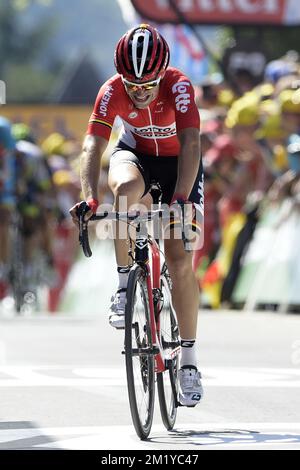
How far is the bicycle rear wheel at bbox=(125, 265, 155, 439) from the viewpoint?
24.9ft

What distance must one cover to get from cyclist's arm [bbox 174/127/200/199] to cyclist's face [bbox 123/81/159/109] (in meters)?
0.23

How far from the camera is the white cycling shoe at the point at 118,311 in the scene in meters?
8.03

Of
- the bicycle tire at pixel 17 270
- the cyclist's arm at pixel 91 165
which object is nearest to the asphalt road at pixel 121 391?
the cyclist's arm at pixel 91 165

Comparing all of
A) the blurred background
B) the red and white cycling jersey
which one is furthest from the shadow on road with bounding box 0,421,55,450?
the blurred background

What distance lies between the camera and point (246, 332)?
14.4m

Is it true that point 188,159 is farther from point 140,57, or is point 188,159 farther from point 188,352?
point 188,352

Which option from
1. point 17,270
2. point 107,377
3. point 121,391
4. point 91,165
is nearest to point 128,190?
point 91,165

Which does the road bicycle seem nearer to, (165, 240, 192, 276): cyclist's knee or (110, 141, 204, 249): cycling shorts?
(165, 240, 192, 276): cyclist's knee

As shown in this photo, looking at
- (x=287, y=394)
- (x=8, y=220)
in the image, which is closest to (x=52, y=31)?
(x=8, y=220)

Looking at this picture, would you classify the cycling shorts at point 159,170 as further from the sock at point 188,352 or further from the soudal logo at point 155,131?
the sock at point 188,352

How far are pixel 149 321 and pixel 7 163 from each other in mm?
10855

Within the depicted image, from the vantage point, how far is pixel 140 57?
27.0 ft
